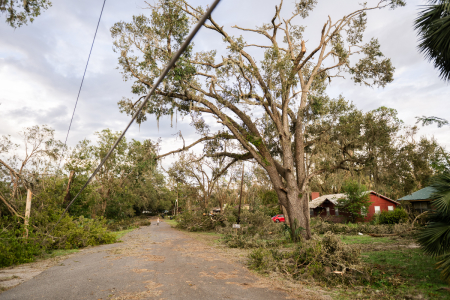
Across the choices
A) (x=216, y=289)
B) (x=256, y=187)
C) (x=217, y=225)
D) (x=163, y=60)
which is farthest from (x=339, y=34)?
(x=256, y=187)

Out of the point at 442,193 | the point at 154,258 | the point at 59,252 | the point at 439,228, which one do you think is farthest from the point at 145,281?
the point at 59,252

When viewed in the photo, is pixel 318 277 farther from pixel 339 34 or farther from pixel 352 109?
pixel 339 34

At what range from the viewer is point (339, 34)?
52.6 feet

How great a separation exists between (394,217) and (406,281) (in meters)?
22.0

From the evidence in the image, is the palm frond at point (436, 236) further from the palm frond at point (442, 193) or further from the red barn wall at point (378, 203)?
the red barn wall at point (378, 203)

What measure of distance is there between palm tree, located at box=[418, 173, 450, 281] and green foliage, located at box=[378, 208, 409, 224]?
2075cm

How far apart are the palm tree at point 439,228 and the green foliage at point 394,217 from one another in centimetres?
2075

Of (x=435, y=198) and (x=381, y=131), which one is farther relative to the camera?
(x=381, y=131)

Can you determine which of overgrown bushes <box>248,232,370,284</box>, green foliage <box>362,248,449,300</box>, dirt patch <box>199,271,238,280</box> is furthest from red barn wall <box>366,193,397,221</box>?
dirt patch <box>199,271,238,280</box>

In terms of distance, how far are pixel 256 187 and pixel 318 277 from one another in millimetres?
32448

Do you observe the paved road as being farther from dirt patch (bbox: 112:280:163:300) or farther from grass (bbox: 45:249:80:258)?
grass (bbox: 45:249:80:258)

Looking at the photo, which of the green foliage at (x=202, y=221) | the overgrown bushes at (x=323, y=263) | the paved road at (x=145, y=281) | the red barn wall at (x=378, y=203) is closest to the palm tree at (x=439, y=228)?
the overgrown bushes at (x=323, y=263)

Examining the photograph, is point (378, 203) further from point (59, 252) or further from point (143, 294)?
point (143, 294)

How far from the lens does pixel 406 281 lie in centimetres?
646
